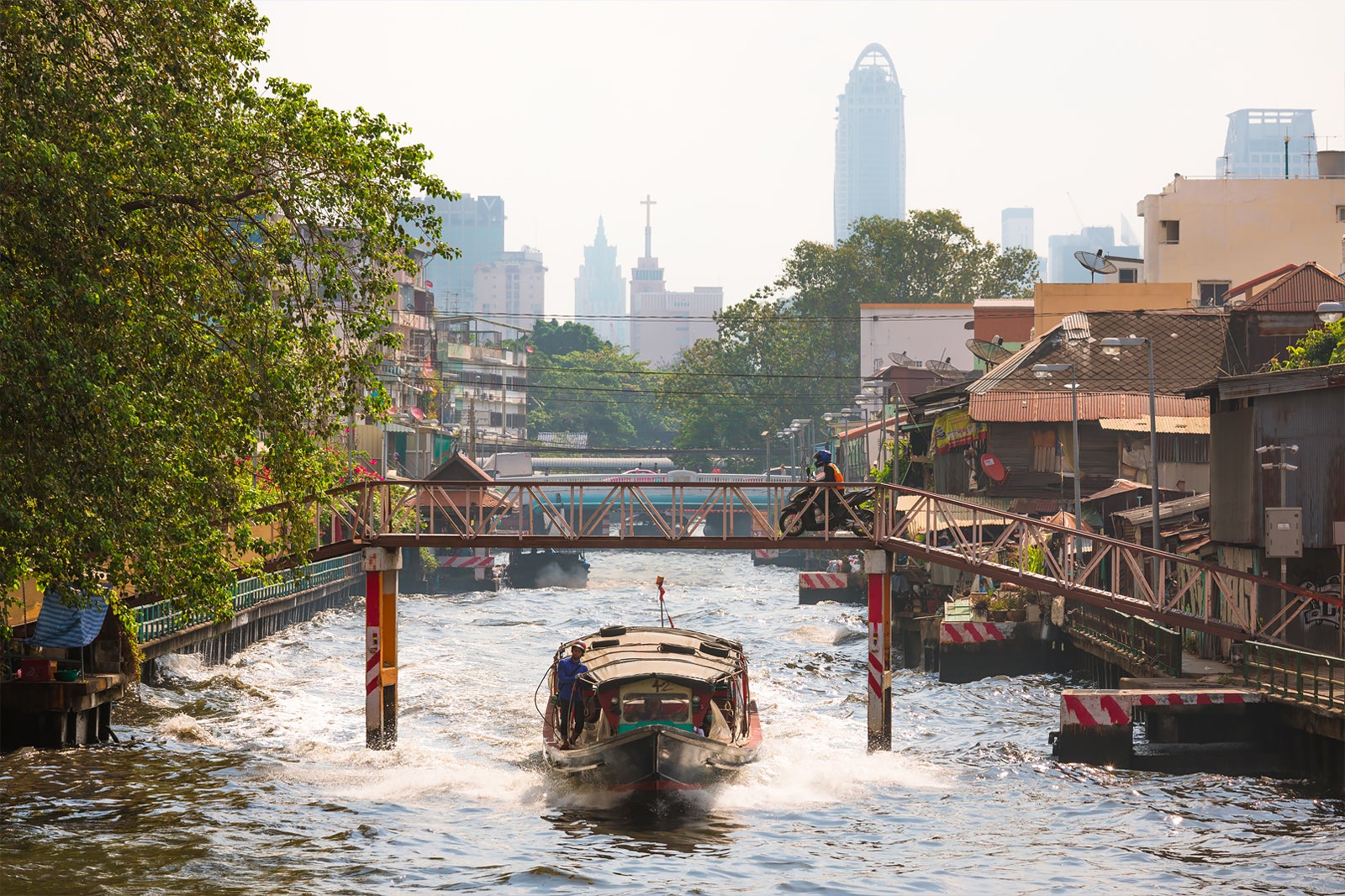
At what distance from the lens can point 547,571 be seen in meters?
89.6

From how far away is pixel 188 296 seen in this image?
20906 mm

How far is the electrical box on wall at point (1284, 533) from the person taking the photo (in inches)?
1219

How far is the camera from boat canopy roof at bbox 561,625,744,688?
28.0 meters

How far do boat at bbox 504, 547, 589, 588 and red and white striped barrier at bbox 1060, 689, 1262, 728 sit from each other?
2409 inches

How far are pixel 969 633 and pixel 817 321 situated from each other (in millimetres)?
88155

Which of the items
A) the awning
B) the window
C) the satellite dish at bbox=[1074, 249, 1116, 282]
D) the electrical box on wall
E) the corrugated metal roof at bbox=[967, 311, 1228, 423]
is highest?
the satellite dish at bbox=[1074, 249, 1116, 282]

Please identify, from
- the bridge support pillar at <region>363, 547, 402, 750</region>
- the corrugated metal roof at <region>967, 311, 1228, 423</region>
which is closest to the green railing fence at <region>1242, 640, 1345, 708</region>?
the bridge support pillar at <region>363, 547, 402, 750</region>

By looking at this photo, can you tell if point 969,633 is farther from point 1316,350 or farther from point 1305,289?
point 1305,289

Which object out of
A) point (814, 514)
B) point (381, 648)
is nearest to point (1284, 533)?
point (814, 514)

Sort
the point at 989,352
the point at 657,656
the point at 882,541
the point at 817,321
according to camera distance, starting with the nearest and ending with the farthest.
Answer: the point at 657,656 < the point at 882,541 < the point at 989,352 < the point at 817,321

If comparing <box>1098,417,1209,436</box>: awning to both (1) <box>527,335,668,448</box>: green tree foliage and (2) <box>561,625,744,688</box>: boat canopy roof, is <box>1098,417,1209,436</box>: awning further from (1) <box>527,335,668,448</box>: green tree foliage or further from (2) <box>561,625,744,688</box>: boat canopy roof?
Result: (1) <box>527,335,668,448</box>: green tree foliage

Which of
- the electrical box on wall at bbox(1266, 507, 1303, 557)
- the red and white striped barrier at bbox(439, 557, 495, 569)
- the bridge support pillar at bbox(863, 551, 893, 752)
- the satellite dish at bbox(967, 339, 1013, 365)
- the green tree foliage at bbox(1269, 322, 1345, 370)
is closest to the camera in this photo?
the electrical box on wall at bbox(1266, 507, 1303, 557)

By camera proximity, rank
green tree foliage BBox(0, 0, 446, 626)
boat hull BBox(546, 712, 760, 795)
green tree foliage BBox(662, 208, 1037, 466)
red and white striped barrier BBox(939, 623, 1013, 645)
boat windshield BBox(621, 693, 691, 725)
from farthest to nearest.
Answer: green tree foliage BBox(662, 208, 1037, 466) < red and white striped barrier BBox(939, 623, 1013, 645) < boat windshield BBox(621, 693, 691, 725) < boat hull BBox(546, 712, 760, 795) < green tree foliage BBox(0, 0, 446, 626)

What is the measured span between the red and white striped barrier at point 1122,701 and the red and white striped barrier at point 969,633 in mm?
13441
